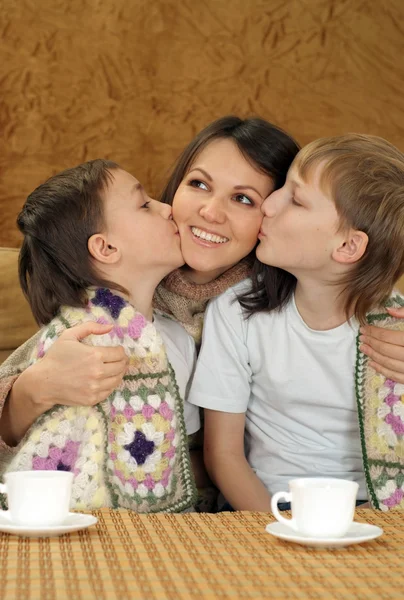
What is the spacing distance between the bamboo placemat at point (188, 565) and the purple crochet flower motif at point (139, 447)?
512 mm

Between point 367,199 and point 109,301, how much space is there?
1.72 ft

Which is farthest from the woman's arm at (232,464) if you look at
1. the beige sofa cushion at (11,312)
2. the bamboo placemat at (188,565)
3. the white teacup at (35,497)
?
the white teacup at (35,497)

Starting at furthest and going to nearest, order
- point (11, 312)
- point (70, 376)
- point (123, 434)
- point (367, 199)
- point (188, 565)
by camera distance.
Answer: point (11, 312)
point (367, 199)
point (123, 434)
point (70, 376)
point (188, 565)

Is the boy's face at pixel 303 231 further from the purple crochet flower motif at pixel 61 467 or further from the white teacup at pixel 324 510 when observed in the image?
the white teacup at pixel 324 510

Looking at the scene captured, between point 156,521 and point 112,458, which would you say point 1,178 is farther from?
point 156,521

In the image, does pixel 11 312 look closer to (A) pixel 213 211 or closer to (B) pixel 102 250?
(B) pixel 102 250

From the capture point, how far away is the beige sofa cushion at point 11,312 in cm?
197

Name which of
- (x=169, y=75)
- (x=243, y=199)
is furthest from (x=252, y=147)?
(x=169, y=75)

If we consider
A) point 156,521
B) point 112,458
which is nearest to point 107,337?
point 112,458

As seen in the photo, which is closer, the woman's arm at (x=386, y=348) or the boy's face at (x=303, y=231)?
the woman's arm at (x=386, y=348)

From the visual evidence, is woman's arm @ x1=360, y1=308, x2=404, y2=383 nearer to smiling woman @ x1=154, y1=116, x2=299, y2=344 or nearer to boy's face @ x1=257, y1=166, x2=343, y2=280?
boy's face @ x1=257, y1=166, x2=343, y2=280

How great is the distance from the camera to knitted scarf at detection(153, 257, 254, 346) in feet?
5.74

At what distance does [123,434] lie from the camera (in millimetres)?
1476

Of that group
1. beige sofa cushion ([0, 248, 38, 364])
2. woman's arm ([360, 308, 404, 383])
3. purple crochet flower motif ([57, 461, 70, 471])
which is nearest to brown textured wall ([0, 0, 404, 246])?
beige sofa cushion ([0, 248, 38, 364])
